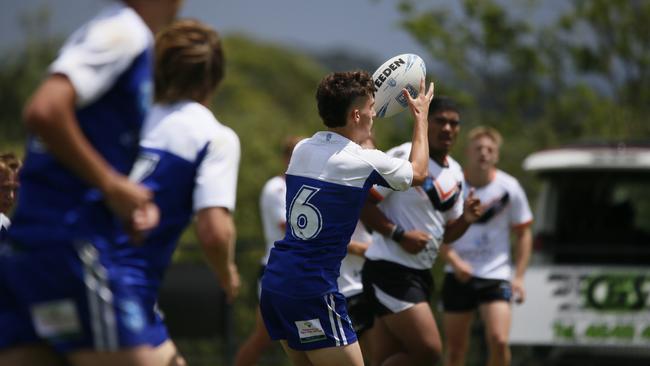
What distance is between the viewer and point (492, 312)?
942 cm

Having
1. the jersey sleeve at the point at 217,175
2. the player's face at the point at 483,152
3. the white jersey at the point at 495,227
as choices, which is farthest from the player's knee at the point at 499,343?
the jersey sleeve at the point at 217,175

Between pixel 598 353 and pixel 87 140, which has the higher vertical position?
pixel 87 140

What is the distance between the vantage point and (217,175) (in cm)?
462

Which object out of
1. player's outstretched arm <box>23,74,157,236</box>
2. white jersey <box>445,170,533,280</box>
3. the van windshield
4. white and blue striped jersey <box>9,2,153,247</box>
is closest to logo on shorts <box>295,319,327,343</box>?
white and blue striped jersey <box>9,2,153,247</box>

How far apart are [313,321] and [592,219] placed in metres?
7.26

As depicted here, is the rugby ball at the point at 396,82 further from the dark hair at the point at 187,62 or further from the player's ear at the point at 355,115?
the dark hair at the point at 187,62

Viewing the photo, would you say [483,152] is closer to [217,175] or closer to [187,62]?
[217,175]

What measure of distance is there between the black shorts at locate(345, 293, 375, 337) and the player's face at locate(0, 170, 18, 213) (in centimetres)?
241

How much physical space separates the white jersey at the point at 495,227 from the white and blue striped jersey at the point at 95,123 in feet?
19.2

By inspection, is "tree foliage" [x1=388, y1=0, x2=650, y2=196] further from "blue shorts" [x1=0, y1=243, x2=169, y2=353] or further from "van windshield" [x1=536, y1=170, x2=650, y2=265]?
"blue shorts" [x1=0, y1=243, x2=169, y2=353]

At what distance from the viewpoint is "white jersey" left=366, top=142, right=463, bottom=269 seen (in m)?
7.60

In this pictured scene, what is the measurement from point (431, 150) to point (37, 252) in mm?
4251

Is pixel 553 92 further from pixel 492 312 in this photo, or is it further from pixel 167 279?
pixel 492 312

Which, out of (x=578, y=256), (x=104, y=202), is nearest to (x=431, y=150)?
(x=104, y=202)
